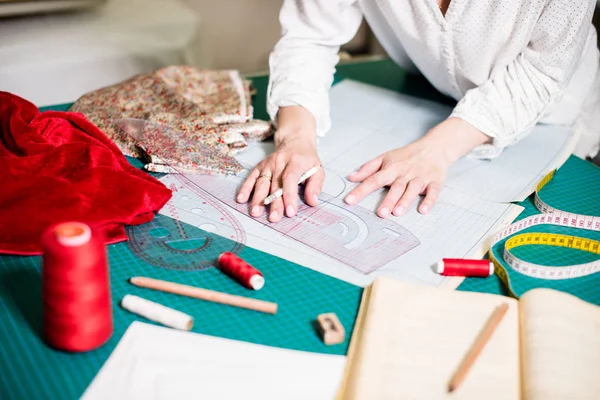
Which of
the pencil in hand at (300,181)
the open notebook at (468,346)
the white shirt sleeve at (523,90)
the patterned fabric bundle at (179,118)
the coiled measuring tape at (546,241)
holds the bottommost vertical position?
the coiled measuring tape at (546,241)

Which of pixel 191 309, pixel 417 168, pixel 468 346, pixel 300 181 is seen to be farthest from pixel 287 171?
pixel 468 346

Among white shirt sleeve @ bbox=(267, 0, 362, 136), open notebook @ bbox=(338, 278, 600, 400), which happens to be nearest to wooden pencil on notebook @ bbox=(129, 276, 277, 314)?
open notebook @ bbox=(338, 278, 600, 400)

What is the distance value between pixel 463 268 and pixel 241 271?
31 centimetres

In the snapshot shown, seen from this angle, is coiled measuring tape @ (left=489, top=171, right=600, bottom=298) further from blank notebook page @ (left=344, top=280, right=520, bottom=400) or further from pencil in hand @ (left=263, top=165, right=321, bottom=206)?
pencil in hand @ (left=263, top=165, right=321, bottom=206)

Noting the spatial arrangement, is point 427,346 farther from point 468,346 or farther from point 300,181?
point 300,181

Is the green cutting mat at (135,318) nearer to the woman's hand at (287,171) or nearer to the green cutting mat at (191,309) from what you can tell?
the green cutting mat at (191,309)

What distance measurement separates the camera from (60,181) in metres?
0.91

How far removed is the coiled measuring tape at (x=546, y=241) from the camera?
2.87 feet

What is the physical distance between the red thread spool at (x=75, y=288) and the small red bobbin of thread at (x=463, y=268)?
0.44 meters

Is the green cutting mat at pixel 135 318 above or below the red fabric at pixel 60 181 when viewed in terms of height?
below

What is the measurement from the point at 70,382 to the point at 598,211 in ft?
2.85

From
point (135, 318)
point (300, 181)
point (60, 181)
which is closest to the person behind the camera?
point (135, 318)

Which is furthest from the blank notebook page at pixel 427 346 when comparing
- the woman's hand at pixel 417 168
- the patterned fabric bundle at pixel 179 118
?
the patterned fabric bundle at pixel 179 118

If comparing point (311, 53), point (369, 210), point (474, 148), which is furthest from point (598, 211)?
point (311, 53)
